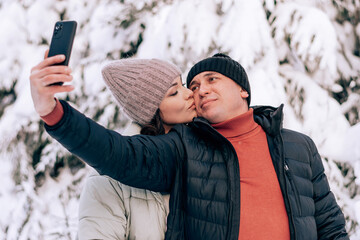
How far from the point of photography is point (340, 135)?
8.92 ft

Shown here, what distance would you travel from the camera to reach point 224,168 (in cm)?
149

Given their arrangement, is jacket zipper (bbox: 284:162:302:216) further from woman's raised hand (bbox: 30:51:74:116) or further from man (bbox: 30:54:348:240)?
woman's raised hand (bbox: 30:51:74:116)

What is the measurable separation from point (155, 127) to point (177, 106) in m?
0.17

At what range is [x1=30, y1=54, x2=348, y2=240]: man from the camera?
123cm

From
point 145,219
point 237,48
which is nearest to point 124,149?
point 145,219

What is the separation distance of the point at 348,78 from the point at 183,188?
2.42 meters

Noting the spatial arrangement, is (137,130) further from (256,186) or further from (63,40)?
(63,40)

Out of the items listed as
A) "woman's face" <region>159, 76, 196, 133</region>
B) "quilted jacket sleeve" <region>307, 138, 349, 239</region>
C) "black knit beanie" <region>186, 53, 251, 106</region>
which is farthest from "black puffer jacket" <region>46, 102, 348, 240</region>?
"black knit beanie" <region>186, 53, 251, 106</region>

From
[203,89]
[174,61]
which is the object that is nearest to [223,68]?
[203,89]

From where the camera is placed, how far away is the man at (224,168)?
123 cm

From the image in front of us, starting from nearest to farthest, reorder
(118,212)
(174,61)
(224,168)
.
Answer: (118,212)
(224,168)
(174,61)

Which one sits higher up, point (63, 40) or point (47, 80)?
point (63, 40)

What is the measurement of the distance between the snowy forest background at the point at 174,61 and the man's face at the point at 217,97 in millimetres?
684

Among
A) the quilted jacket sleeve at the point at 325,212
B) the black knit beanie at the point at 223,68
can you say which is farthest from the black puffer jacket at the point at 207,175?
the black knit beanie at the point at 223,68
